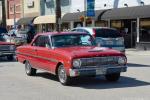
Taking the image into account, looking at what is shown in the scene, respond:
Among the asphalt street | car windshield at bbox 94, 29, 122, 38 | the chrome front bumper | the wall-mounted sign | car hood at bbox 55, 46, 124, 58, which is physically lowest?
the asphalt street

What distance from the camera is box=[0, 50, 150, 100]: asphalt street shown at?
11.1 meters

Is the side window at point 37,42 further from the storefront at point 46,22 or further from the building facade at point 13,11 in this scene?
the building facade at point 13,11

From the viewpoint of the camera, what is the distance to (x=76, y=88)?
12.7 meters

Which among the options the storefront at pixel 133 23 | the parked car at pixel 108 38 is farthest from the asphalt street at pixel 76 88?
the storefront at pixel 133 23

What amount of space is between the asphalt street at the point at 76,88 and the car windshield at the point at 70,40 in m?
1.17

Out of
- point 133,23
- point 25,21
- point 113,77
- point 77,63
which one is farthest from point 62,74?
point 25,21

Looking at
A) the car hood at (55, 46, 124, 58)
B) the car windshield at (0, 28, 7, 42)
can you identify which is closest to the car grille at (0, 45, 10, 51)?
the car windshield at (0, 28, 7, 42)

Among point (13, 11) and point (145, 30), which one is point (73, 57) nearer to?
point (145, 30)

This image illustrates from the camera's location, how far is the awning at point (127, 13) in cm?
3281

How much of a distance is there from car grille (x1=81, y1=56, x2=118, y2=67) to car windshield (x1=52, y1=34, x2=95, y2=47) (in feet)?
5.20

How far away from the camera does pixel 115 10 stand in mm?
36500

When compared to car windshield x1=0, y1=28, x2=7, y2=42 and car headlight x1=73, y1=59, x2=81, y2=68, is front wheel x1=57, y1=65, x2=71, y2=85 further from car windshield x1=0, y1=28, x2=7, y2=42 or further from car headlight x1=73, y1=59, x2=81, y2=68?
car windshield x1=0, y1=28, x2=7, y2=42

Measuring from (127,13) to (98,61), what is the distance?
2209cm

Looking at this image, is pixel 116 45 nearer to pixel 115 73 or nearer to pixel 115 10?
pixel 115 73
